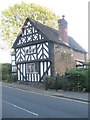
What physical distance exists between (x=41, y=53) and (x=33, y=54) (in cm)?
146

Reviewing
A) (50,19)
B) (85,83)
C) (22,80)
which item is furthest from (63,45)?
(50,19)

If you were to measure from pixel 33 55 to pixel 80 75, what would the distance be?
8.44m

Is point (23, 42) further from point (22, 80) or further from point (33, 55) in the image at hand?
point (22, 80)

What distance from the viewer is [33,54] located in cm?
2330

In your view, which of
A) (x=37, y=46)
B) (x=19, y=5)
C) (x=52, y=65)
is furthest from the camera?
(x=19, y=5)

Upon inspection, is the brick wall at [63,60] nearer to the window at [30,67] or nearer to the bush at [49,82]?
the bush at [49,82]

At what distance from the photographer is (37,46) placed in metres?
23.0

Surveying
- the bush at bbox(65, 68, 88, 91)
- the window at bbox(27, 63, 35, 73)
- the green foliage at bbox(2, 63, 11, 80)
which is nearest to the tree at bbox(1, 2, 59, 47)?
the green foliage at bbox(2, 63, 11, 80)

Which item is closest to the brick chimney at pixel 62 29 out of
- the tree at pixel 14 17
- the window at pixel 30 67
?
the window at pixel 30 67

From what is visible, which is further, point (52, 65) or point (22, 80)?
point (22, 80)

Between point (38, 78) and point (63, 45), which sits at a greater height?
point (63, 45)

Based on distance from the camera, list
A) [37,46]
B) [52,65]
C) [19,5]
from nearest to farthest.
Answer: [52,65]
[37,46]
[19,5]

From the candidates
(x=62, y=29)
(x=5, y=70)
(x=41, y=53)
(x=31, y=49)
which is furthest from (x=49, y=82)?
(x=5, y=70)

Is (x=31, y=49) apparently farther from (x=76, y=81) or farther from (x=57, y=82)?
(x=76, y=81)
